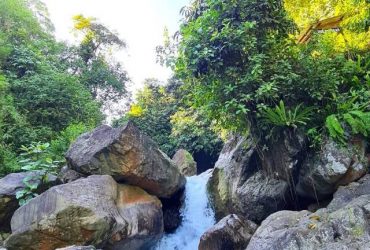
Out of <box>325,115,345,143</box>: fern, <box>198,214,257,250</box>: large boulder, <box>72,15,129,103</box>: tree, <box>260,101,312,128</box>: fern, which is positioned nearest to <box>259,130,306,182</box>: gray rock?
<box>260,101,312,128</box>: fern

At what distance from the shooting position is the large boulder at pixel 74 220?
629cm

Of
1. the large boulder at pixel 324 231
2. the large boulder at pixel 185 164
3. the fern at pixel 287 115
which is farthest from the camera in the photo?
the large boulder at pixel 185 164

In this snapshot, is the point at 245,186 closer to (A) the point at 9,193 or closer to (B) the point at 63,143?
(A) the point at 9,193

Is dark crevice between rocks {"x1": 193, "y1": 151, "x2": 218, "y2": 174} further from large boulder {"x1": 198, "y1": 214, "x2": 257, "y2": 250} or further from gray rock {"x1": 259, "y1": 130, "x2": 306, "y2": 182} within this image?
large boulder {"x1": 198, "y1": 214, "x2": 257, "y2": 250}

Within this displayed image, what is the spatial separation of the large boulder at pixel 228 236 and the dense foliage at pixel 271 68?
2093 mm

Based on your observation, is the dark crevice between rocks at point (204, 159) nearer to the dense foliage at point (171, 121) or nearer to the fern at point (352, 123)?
the dense foliage at point (171, 121)

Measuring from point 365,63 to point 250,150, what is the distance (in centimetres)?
339

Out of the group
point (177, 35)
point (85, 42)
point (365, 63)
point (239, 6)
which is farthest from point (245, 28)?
point (85, 42)

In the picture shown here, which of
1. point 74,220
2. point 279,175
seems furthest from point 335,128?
point 74,220

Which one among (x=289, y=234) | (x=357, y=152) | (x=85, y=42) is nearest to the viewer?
(x=289, y=234)

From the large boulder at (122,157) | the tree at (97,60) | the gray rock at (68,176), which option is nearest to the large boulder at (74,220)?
the large boulder at (122,157)

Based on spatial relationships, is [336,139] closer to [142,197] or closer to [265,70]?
[265,70]

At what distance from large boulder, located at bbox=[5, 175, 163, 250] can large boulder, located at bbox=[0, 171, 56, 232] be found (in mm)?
1117

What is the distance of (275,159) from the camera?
25.0 ft
